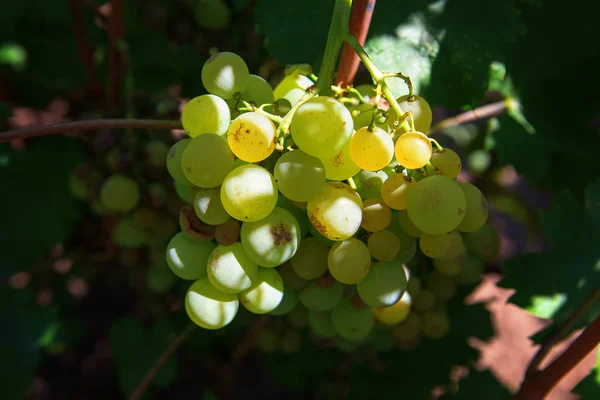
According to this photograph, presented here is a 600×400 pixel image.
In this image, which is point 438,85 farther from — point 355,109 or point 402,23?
point 355,109

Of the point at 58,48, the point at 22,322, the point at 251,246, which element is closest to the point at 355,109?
the point at 251,246

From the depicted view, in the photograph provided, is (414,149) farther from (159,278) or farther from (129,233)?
(159,278)

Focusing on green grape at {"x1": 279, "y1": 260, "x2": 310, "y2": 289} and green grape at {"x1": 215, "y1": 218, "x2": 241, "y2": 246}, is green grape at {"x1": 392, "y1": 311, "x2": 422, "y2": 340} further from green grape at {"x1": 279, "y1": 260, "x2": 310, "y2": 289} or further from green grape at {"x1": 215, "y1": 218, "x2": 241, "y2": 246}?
Answer: green grape at {"x1": 215, "y1": 218, "x2": 241, "y2": 246}

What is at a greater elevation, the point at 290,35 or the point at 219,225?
the point at 290,35

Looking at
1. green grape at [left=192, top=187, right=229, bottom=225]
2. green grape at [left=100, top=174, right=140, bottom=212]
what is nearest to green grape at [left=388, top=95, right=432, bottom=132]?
green grape at [left=192, top=187, right=229, bottom=225]

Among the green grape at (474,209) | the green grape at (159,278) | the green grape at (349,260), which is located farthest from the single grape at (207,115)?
the green grape at (159,278)

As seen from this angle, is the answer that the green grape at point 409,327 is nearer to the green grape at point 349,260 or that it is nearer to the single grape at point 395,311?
the single grape at point 395,311
